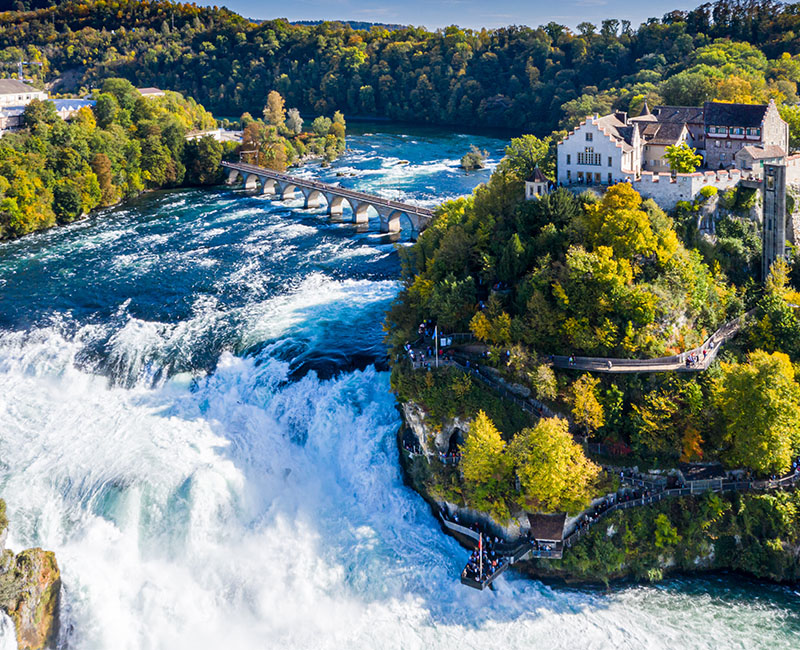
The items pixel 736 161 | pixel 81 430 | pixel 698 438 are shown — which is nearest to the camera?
pixel 698 438

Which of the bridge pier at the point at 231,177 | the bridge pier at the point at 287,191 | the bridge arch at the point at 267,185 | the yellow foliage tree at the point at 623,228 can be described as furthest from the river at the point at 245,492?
the bridge pier at the point at 231,177

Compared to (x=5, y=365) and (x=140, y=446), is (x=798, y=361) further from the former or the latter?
(x=5, y=365)

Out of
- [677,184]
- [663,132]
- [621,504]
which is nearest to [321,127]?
[663,132]

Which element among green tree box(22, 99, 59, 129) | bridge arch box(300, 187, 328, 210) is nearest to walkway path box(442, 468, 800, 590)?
bridge arch box(300, 187, 328, 210)

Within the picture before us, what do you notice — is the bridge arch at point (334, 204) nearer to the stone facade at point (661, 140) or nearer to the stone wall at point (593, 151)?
the stone facade at point (661, 140)

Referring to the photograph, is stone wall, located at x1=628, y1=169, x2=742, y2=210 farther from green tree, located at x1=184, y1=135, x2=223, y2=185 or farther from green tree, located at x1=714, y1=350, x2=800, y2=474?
green tree, located at x1=184, y1=135, x2=223, y2=185

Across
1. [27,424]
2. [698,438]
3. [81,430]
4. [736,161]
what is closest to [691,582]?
[698,438]

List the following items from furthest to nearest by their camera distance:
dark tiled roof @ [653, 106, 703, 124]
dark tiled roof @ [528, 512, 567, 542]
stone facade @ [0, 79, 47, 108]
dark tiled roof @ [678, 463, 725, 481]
Result: 1. stone facade @ [0, 79, 47, 108]
2. dark tiled roof @ [653, 106, 703, 124]
3. dark tiled roof @ [678, 463, 725, 481]
4. dark tiled roof @ [528, 512, 567, 542]
